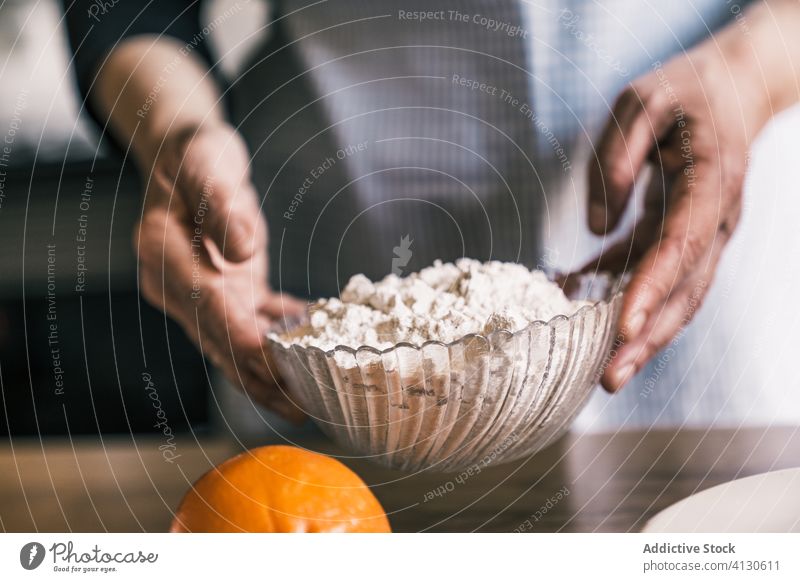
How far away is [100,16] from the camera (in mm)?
354

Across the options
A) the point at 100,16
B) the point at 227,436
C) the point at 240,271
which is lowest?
the point at 227,436

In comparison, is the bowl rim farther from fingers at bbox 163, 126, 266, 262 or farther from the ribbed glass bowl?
fingers at bbox 163, 126, 266, 262

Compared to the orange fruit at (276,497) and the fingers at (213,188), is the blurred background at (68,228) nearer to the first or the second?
Result: the fingers at (213,188)

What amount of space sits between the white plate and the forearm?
288mm

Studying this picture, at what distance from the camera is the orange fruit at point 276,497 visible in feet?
0.74

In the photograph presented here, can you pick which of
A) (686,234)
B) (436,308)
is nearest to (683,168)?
(686,234)

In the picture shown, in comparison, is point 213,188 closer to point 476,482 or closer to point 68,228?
point 68,228

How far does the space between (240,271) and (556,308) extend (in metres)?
0.18

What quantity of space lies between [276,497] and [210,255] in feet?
0.54

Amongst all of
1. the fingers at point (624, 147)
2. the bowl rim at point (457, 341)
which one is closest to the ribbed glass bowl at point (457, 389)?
the bowl rim at point (457, 341)

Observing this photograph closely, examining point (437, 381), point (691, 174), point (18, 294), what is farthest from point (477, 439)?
point (18, 294)

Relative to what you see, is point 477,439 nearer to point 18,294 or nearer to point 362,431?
point 362,431

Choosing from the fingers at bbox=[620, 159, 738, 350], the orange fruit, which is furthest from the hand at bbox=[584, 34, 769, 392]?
the orange fruit

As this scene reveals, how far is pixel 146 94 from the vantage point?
367mm
